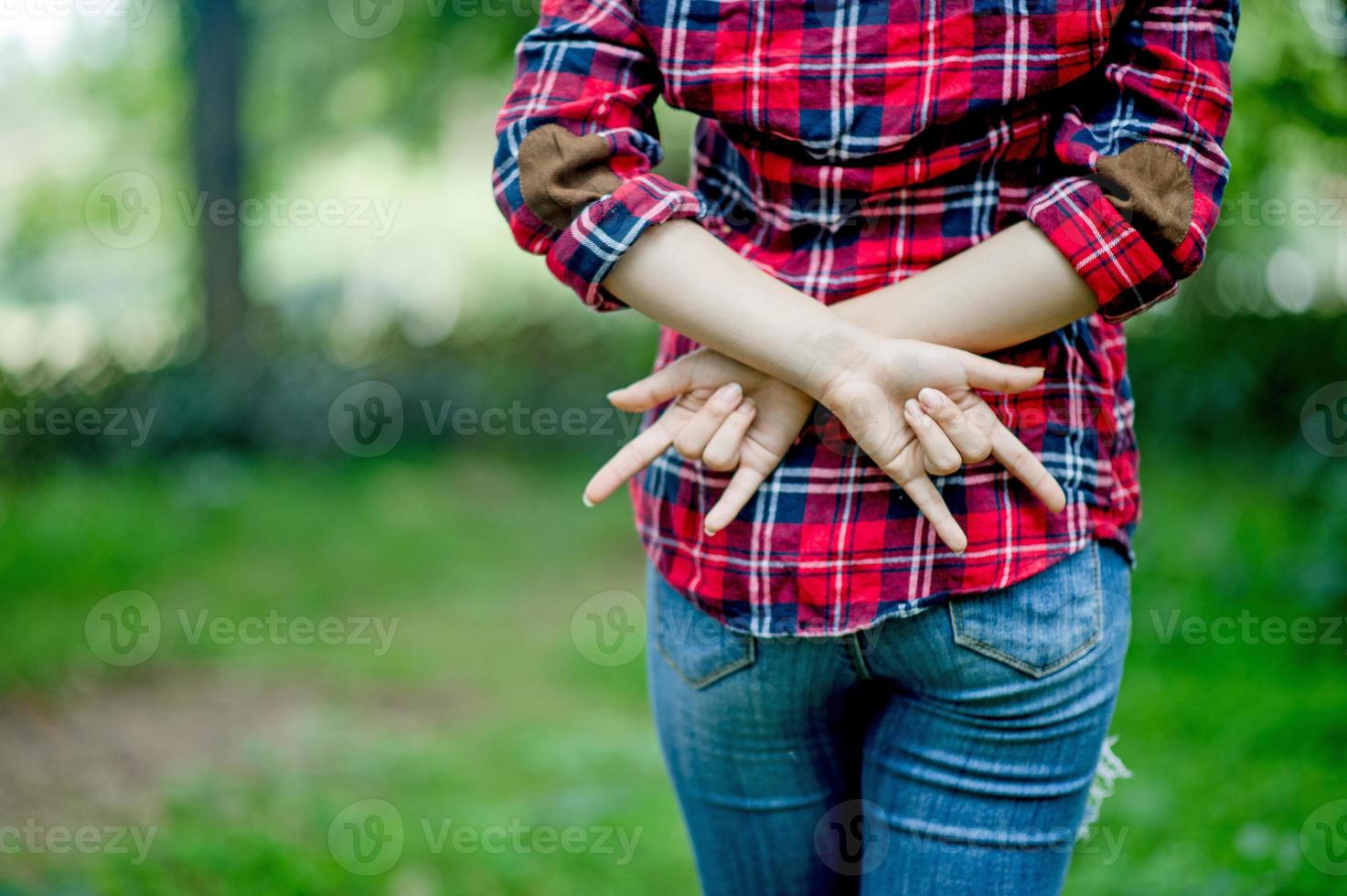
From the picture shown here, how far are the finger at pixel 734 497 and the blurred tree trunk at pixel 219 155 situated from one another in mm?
6141

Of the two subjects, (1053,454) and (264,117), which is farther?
(264,117)

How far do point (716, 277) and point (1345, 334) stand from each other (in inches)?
191

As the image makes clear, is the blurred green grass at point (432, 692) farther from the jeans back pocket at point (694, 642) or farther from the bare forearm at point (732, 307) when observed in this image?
the bare forearm at point (732, 307)

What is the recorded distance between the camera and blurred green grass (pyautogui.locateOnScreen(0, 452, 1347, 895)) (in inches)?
103

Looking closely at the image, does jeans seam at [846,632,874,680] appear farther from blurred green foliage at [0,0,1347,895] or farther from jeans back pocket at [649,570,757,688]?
blurred green foliage at [0,0,1347,895]

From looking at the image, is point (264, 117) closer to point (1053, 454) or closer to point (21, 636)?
point (21, 636)

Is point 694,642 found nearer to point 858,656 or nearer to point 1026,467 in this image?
point 858,656

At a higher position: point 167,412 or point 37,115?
point 37,115

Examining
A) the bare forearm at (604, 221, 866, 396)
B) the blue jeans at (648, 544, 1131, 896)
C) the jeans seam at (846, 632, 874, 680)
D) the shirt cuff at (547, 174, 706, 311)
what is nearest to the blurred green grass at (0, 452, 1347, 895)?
the blue jeans at (648, 544, 1131, 896)

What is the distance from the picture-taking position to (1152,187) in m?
0.95

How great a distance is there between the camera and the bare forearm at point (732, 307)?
0.99m

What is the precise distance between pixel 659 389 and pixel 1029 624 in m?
0.40

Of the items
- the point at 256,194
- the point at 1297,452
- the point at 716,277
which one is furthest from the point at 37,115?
the point at 716,277

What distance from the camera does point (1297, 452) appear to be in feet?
14.5
